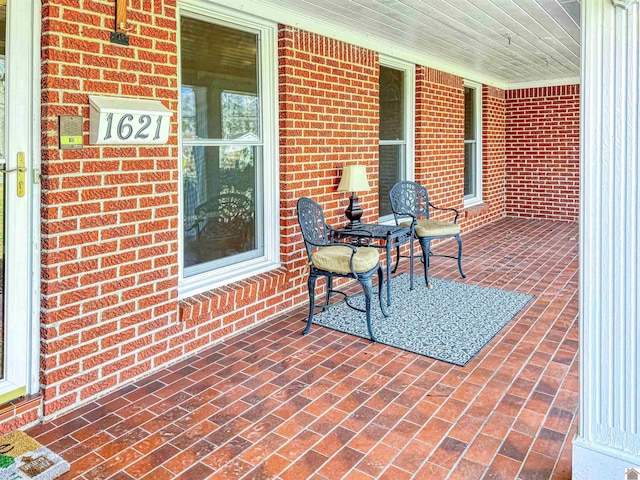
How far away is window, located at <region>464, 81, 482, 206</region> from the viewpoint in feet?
25.9

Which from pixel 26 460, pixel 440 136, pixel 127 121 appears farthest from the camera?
pixel 440 136

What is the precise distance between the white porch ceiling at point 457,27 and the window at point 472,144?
1.14 metres

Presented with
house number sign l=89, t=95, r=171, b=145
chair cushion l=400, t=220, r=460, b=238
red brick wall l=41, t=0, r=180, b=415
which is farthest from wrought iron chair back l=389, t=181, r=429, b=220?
house number sign l=89, t=95, r=171, b=145

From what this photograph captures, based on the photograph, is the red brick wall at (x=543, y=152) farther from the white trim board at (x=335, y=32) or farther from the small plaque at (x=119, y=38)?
the small plaque at (x=119, y=38)

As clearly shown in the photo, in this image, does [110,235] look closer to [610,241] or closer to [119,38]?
[119,38]

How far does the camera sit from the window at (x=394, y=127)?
5793mm

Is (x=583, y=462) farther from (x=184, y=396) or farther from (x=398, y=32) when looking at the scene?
(x=398, y=32)

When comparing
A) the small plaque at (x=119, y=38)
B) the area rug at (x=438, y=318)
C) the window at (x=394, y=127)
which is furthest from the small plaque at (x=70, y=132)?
the window at (x=394, y=127)

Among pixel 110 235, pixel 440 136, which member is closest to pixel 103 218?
pixel 110 235

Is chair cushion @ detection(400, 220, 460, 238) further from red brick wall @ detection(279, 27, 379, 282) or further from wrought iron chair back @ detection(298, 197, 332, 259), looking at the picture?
wrought iron chair back @ detection(298, 197, 332, 259)

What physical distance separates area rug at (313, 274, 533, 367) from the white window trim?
64 cm

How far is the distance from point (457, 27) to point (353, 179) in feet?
5.55

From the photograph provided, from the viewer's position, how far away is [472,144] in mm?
8117

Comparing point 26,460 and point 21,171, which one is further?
point 21,171
